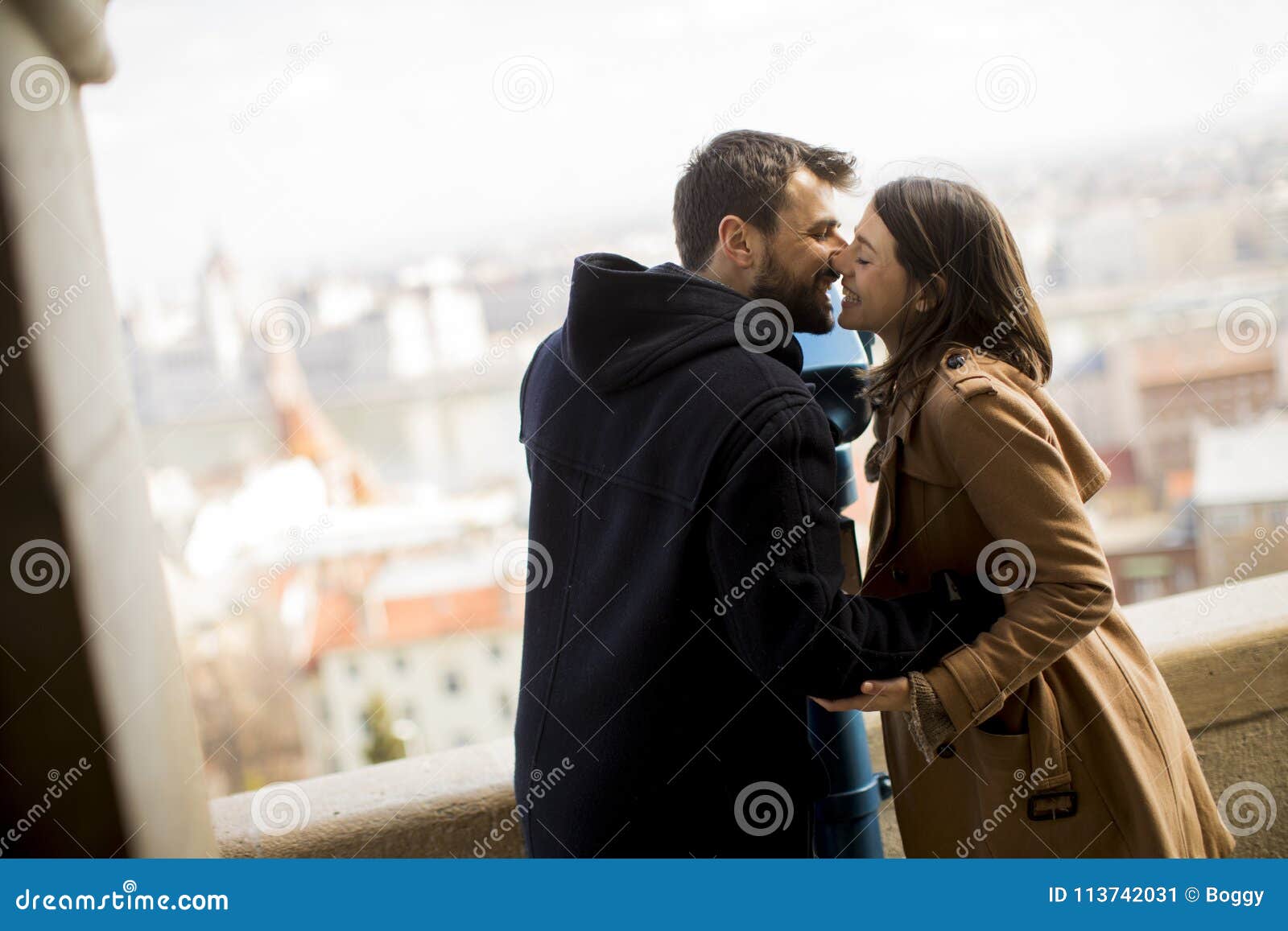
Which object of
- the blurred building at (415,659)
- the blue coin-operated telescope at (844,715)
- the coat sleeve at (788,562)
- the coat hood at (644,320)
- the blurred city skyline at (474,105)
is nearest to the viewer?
the coat sleeve at (788,562)

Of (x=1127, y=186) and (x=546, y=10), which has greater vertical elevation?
(x=546, y=10)

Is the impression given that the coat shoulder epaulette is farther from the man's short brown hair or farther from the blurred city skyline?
the blurred city skyline

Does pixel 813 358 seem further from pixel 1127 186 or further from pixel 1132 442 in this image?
pixel 1132 442

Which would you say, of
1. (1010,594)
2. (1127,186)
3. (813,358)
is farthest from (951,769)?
(1127,186)

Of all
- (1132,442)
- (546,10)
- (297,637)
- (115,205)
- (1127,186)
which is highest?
(546,10)

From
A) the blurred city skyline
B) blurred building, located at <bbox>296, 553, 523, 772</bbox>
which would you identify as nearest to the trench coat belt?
the blurred city skyline

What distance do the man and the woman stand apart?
0.21ft

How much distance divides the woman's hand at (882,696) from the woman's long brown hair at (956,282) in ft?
1.13

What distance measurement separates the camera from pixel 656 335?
1276 mm

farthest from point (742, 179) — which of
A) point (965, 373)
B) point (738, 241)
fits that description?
point (965, 373)

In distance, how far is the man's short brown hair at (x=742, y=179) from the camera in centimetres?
143

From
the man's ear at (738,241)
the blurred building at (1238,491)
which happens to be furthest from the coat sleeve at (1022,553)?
the blurred building at (1238,491)

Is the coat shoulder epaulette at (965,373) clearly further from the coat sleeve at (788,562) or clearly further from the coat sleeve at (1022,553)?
the coat sleeve at (788,562)

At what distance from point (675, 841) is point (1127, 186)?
1075 inches
